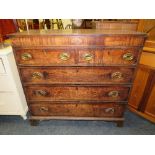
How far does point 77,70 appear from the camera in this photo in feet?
4.02

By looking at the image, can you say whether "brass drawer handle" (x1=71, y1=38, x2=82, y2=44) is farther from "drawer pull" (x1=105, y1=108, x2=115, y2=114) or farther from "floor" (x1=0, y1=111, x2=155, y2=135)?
"floor" (x1=0, y1=111, x2=155, y2=135)

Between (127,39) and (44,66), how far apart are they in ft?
2.45

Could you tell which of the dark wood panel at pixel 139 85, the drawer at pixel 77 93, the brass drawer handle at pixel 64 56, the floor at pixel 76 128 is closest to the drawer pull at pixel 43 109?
the drawer at pixel 77 93

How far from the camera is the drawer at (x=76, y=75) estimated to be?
4.00 ft

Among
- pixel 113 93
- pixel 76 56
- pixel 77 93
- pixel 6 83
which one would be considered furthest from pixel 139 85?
pixel 6 83

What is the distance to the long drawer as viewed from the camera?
1.13 meters

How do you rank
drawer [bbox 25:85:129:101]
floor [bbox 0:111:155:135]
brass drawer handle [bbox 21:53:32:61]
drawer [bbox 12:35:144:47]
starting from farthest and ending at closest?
floor [bbox 0:111:155:135], drawer [bbox 25:85:129:101], brass drawer handle [bbox 21:53:32:61], drawer [bbox 12:35:144:47]

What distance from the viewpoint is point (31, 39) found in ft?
3.60

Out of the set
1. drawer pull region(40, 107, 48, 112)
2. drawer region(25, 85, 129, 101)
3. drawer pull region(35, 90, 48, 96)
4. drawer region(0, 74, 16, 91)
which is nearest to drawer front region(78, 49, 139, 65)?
drawer region(25, 85, 129, 101)

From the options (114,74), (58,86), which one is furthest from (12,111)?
(114,74)

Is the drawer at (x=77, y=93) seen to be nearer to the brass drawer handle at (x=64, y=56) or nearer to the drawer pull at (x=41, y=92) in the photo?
the drawer pull at (x=41, y=92)

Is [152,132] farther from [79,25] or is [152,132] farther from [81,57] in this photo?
[79,25]

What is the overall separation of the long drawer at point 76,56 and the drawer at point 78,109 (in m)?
0.49

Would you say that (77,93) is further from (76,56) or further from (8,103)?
(8,103)
